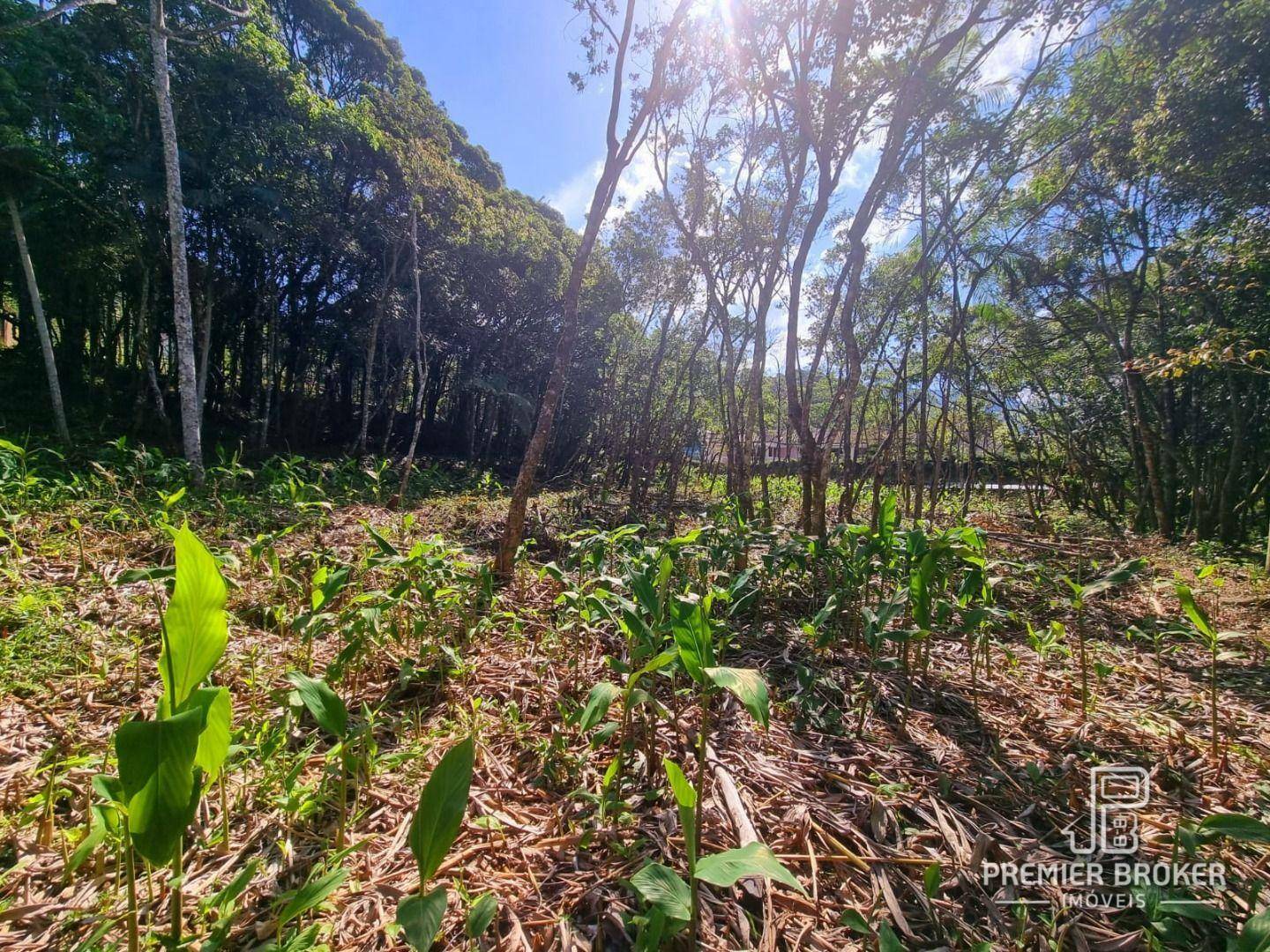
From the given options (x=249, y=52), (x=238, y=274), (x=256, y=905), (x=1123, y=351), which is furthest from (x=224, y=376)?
(x=1123, y=351)

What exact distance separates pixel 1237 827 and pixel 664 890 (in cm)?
133

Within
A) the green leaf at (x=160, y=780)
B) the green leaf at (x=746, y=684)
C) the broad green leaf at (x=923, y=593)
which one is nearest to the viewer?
the green leaf at (x=160, y=780)

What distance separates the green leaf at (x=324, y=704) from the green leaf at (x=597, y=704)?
2.01 ft

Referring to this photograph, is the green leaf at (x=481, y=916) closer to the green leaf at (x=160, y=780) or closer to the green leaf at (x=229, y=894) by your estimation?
the green leaf at (x=229, y=894)

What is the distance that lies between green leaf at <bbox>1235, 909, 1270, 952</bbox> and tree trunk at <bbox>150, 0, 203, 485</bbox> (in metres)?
7.09

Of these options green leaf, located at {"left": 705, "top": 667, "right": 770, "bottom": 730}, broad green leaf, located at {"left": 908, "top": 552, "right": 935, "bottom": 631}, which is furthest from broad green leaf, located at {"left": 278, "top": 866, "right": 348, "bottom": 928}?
broad green leaf, located at {"left": 908, "top": 552, "right": 935, "bottom": 631}

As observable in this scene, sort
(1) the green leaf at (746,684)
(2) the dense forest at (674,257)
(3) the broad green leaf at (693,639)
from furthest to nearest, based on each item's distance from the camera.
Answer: (2) the dense forest at (674,257) → (3) the broad green leaf at (693,639) → (1) the green leaf at (746,684)

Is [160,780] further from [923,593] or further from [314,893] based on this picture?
[923,593]

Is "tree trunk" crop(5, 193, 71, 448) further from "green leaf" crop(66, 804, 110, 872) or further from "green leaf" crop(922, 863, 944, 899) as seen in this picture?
"green leaf" crop(922, 863, 944, 899)

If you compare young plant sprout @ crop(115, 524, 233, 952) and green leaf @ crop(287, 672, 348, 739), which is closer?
young plant sprout @ crop(115, 524, 233, 952)

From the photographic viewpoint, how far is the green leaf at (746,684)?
0.96 meters

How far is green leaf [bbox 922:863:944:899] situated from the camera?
42.7 inches

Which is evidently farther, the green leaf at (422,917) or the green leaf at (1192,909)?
the green leaf at (1192,909)

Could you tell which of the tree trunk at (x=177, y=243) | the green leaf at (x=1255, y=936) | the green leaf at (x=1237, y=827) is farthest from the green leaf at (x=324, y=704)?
the tree trunk at (x=177, y=243)
